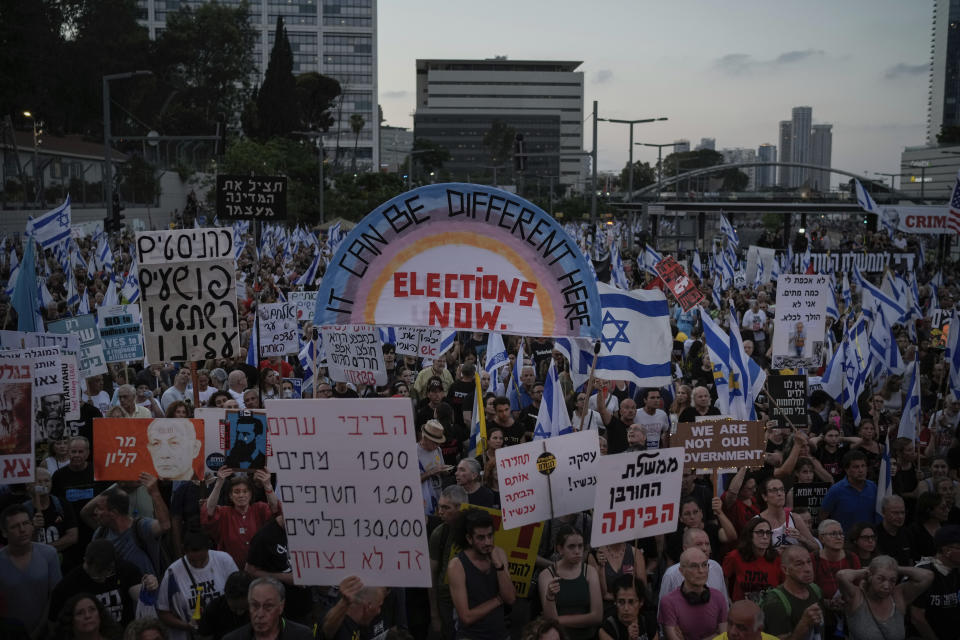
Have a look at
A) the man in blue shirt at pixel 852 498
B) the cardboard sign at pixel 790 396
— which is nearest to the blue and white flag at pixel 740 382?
the cardboard sign at pixel 790 396

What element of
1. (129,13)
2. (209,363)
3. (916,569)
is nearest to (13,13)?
(129,13)

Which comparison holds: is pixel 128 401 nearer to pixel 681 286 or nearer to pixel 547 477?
pixel 547 477

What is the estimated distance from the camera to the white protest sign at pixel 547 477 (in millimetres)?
6535

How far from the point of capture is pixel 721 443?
7383 mm

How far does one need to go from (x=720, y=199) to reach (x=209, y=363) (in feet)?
246

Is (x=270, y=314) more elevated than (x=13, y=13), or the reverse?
(x=13, y=13)

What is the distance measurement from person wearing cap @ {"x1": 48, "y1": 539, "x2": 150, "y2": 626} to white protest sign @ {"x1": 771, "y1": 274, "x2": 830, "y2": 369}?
10412 millimetres

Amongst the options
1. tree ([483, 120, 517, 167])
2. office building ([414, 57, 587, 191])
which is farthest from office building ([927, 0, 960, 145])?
tree ([483, 120, 517, 167])

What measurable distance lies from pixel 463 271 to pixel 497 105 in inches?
6957

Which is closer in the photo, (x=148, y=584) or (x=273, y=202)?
(x=148, y=584)

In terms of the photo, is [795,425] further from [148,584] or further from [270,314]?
[270,314]

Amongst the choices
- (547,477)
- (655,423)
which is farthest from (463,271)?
(655,423)

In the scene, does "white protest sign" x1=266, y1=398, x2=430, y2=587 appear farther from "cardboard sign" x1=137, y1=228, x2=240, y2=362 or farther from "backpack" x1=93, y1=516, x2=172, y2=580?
"cardboard sign" x1=137, y1=228, x2=240, y2=362

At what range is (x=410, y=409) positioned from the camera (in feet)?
17.3
